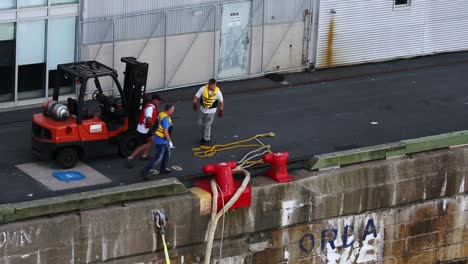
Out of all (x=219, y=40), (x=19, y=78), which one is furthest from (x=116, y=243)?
(x=219, y=40)

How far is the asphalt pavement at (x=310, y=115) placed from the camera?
76.3 feet

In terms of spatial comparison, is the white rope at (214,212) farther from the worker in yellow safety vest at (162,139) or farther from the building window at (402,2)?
the building window at (402,2)

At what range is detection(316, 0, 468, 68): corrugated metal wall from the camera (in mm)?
31344

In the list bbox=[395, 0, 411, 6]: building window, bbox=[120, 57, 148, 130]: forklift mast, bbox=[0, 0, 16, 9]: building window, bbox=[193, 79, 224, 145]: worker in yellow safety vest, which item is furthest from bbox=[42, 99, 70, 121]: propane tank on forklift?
bbox=[395, 0, 411, 6]: building window

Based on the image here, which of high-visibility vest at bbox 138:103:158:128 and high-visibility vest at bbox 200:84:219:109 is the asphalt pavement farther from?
high-visibility vest at bbox 200:84:219:109

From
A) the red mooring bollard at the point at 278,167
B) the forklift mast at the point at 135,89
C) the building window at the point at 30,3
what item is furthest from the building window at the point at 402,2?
the red mooring bollard at the point at 278,167

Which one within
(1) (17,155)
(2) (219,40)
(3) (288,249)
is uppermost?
(2) (219,40)

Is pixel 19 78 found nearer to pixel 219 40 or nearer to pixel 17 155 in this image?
pixel 17 155

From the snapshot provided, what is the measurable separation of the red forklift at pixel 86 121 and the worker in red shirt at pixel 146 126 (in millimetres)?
271

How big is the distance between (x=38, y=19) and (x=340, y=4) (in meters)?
8.82

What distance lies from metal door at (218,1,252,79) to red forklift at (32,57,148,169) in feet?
19.1

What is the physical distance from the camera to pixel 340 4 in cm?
3117

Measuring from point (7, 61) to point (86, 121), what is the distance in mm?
4433

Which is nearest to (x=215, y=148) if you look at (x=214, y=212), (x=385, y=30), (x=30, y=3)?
(x=214, y=212)
